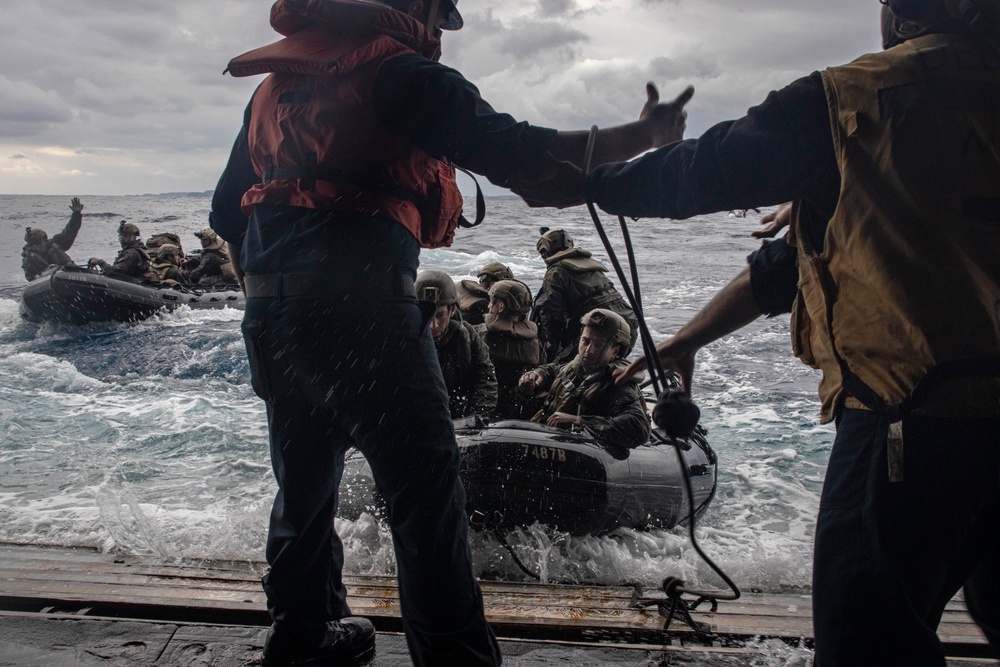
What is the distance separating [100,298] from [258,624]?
12.9 m

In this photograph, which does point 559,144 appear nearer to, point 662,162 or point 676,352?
point 662,162

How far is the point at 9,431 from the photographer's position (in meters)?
7.86

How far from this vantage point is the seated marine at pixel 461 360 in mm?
5266

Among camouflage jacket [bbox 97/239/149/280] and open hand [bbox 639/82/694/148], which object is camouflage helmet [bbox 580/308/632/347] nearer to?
open hand [bbox 639/82/694/148]

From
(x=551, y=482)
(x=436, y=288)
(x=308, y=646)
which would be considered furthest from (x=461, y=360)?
(x=308, y=646)

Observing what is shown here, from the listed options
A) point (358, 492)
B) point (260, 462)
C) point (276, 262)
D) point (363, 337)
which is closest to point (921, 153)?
point (363, 337)

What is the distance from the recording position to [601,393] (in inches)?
195

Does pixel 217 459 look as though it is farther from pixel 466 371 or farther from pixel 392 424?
pixel 392 424

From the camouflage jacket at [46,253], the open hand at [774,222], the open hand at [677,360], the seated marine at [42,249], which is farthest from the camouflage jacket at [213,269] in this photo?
the open hand at [774,222]

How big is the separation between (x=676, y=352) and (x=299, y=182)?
3.47ft

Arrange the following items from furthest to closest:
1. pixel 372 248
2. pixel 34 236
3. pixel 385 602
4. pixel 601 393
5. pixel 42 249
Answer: pixel 42 249 → pixel 34 236 → pixel 601 393 → pixel 385 602 → pixel 372 248

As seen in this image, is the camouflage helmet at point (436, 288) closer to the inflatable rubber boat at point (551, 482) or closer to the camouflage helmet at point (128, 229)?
the inflatable rubber boat at point (551, 482)

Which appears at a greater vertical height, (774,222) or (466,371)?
(774,222)

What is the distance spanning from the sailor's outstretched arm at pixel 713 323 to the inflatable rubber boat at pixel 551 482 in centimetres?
243
